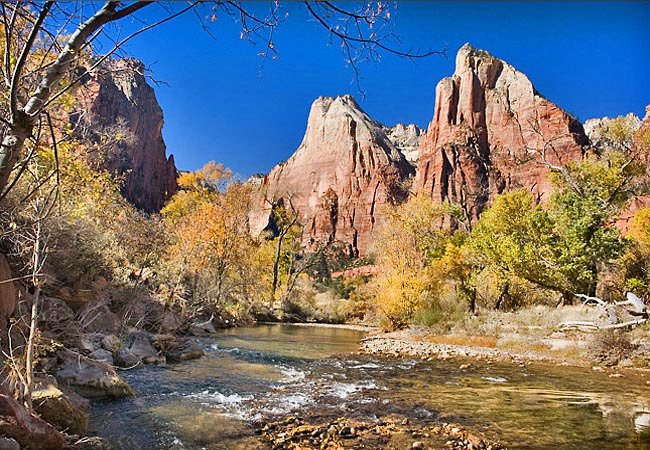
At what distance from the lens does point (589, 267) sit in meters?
19.6

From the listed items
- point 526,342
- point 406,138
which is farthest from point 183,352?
point 406,138

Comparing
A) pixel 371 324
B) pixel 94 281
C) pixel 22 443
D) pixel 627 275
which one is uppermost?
pixel 627 275

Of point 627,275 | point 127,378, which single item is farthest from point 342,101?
point 127,378

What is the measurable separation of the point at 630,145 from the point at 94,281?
25105 mm

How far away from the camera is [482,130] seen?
111 m

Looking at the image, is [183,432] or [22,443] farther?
[183,432]

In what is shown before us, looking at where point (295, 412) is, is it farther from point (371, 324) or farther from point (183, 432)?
point (371, 324)

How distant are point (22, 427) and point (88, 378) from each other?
3.28m

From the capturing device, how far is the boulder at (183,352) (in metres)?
11.7

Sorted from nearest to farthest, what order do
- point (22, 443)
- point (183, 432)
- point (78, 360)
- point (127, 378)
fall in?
point (22, 443) → point (183, 432) → point (78, 360) → point (127, 378)

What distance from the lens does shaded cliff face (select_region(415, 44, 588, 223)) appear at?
101375 millimetres

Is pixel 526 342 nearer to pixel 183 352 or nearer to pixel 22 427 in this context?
pixel 183 352

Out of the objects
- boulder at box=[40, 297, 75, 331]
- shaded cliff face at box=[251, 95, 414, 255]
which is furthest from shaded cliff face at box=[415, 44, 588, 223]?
boulder at box=[40, 297, 75, 331]

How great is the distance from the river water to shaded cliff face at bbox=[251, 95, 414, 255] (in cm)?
10277
